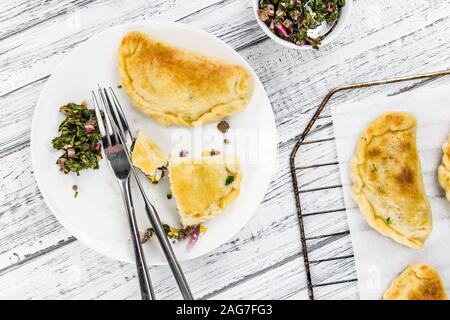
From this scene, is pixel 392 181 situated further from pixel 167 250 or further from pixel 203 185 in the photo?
pixel 167 250

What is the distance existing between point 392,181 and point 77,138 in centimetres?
118

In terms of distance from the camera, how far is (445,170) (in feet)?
6.91

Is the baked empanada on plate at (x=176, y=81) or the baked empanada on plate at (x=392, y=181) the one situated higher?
the baked empanada on plate at (x=176, y=81)

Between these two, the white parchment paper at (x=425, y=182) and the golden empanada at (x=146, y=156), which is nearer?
the golden empanada at (x=146, y=156)

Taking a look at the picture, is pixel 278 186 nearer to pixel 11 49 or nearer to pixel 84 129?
pixel 84 129

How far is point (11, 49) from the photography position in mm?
2160

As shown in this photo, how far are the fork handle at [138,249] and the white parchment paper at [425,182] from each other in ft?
2.58

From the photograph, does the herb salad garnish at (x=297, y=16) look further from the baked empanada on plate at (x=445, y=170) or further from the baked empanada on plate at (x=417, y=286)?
the baked empanada on plate at (x=417, y=286)

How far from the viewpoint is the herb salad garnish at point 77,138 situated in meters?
2.00

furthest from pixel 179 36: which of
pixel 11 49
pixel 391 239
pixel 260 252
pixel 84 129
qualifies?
pixel 391 239

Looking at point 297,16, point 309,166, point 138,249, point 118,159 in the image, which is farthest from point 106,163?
point 297,16

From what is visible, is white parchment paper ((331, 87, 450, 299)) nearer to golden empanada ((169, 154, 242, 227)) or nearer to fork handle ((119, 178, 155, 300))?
golden empanada ((169, 154, 242, 227))

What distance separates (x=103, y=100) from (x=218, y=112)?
42 centimetres

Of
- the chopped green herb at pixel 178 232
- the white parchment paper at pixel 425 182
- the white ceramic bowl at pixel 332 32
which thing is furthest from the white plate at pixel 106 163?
the white parchment paper at pixel 425 182
